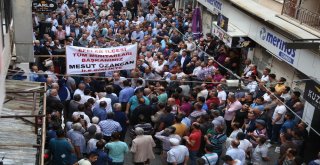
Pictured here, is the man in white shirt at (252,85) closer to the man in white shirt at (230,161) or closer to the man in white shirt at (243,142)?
the man in white shirt at (243,142)

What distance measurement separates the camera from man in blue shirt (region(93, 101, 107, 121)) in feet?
39.0

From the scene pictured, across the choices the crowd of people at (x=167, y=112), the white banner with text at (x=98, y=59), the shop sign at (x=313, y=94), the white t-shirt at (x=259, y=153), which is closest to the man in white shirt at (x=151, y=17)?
the crowd of people at (x=167, y=112)

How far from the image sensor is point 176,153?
1052 centimetres

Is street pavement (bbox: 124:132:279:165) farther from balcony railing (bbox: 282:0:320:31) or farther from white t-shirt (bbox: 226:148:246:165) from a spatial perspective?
balcony railing (bbox: 282:0:320:31)

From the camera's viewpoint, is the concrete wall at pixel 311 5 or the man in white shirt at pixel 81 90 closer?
the man in white shirt at pixel 81 90

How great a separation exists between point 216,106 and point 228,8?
9.51 m

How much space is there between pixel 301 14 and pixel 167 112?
6.53 m

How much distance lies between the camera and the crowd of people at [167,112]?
1053 centimetres

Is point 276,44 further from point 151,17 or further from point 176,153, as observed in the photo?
point 151,17

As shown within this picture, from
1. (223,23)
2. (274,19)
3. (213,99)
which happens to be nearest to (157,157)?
(213,99)

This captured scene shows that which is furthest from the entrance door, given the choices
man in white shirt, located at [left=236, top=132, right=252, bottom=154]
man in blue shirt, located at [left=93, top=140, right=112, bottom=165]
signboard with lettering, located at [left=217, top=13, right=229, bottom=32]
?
signboard with lettering, located at [left=217, top=13, right=229, bottom=32]

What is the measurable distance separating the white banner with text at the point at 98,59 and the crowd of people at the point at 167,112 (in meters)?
0.30

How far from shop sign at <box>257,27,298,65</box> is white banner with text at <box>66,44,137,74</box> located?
5039mm

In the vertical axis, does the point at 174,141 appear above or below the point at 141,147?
above
